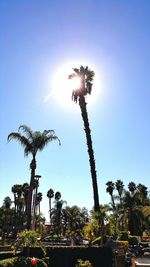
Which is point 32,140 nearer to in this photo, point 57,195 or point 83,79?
point 83,79

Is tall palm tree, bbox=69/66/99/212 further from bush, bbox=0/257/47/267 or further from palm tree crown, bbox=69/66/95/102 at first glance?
bush, bbox=0/257/47/267

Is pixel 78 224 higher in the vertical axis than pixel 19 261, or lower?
higher

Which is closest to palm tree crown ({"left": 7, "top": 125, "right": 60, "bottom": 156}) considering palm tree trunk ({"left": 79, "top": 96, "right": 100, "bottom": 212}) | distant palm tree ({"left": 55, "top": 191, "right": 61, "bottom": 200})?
palm tree trunk ({"left": 79, "top": 96, "right": 100, "bottom": 212})

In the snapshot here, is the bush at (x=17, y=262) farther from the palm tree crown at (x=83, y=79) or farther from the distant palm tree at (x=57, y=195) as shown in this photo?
the distant palm tree at (x=57, y=195)

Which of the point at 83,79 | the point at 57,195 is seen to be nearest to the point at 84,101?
the point at 83,79

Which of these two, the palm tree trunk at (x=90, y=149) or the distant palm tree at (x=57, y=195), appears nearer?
the palm tree trunk at (x=90, y=149)

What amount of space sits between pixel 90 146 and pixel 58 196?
236 feet

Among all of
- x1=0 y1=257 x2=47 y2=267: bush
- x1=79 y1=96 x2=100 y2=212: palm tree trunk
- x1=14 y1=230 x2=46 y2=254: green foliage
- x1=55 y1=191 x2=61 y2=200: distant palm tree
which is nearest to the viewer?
x1=0 y1=257 x2=47 y2=267: bush

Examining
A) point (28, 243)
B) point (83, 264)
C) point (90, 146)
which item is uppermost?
point (90, 146)

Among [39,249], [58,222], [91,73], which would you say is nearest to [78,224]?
[58,222]

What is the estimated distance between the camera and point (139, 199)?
62500mm

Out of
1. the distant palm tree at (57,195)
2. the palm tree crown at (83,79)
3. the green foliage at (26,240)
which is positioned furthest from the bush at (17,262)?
the distant palm tree at (57,195)

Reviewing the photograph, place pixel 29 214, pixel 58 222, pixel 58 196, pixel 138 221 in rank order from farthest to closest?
pixel 58 196 < pixel 58 222 < pixel 138 221 < pixel 29 214

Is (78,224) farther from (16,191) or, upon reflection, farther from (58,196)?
(16,191)
